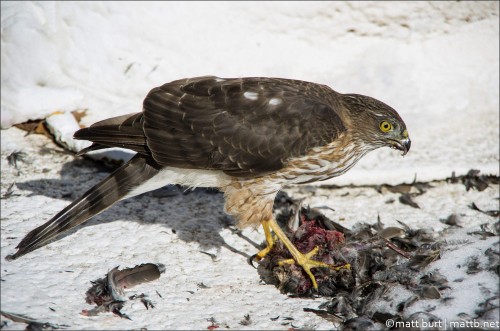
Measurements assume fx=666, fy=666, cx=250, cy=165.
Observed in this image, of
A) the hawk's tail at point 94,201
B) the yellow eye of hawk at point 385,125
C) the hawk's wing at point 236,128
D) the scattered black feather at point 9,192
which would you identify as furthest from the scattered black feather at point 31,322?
the yellow eye of hawk at point 385,125

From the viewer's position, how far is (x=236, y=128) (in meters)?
4.45

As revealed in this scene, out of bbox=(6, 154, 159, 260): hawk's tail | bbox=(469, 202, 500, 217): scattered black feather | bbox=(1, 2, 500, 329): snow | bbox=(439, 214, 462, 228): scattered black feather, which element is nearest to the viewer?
bbox=(1, 2, 500, 329): snow

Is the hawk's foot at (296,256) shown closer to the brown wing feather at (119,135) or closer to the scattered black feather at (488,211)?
the brown wing feather at (119,135)

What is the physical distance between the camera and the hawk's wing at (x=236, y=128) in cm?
443

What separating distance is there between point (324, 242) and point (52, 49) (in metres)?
3.17

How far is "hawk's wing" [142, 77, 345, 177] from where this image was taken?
4.43 m

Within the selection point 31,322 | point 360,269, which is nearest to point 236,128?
point 360,269

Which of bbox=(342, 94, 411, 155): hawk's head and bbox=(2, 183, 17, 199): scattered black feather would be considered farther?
bbox=(2, 183, 17, 199): scattered black feather

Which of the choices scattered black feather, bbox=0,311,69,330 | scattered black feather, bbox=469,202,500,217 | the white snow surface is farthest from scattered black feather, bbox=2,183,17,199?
scattered black feather, bbox=469,202,500,217

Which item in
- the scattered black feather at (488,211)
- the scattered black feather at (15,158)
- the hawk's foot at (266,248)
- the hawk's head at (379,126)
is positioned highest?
the hawk's head at (379,126)

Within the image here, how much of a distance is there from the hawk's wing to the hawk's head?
25 centimetres

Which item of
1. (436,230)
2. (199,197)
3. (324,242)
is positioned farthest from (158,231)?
(436,230)

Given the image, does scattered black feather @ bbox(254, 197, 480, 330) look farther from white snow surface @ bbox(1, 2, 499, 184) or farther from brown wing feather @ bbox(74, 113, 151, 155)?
brown wing feather @ bbox(74, 113, 151, 155)

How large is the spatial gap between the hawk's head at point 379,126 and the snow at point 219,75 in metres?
0.78
